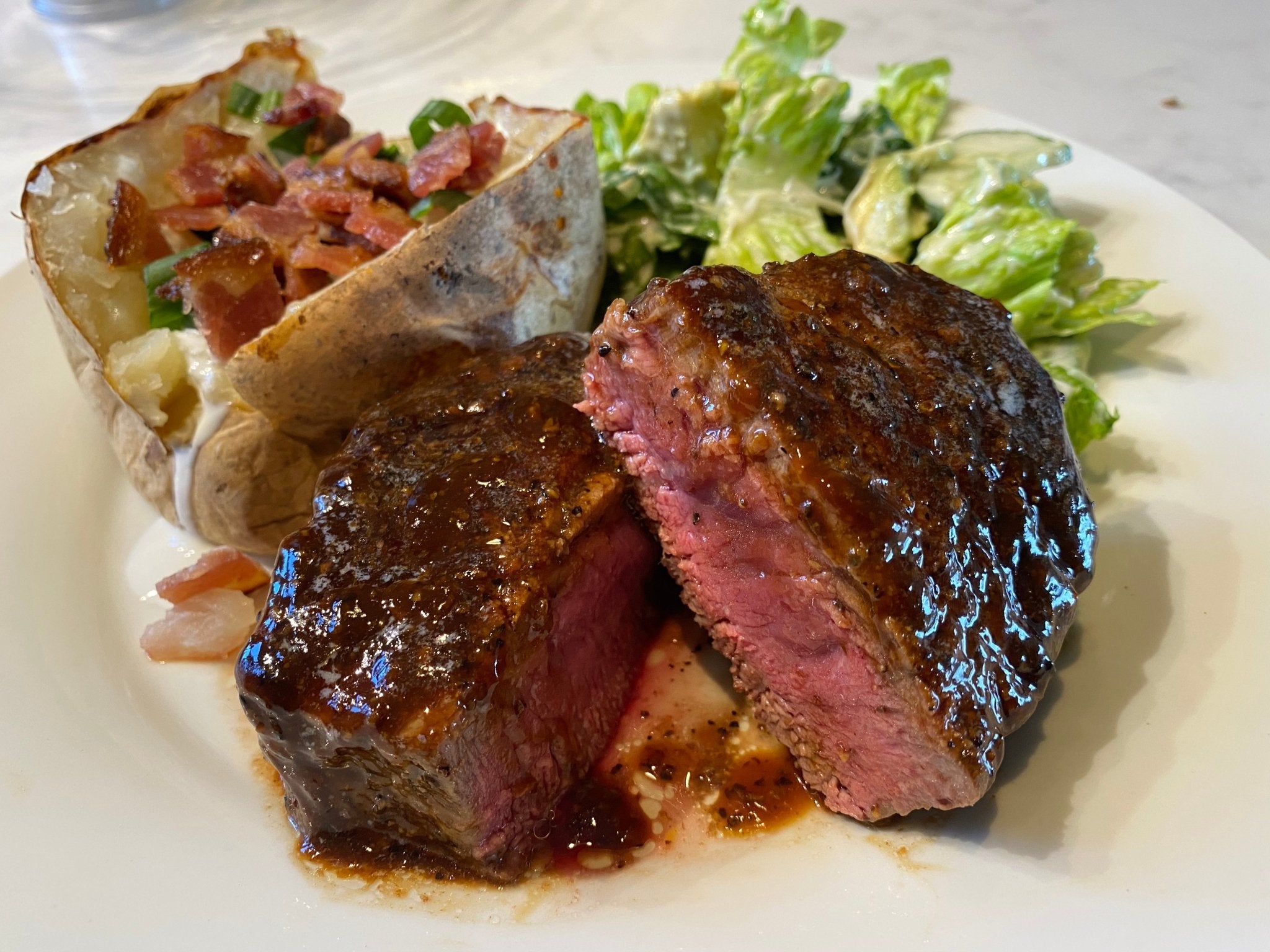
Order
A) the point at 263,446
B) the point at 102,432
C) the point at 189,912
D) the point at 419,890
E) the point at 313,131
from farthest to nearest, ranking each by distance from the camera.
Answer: the point at 313,131, the point at 102,432, the point at 263,446, the point at 419,890, the point at 189,912

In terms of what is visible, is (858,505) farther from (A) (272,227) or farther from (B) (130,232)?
(B) (130,232)

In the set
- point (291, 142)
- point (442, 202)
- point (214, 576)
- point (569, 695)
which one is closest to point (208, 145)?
A: point (291, 142)

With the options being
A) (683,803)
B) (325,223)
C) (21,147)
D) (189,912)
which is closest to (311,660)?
(189,912)

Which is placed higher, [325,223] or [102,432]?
[325,223]

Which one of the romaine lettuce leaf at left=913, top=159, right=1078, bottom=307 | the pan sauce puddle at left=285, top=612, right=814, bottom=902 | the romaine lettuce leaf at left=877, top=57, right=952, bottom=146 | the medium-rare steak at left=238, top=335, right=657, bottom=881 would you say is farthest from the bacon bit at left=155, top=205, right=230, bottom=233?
the romaine lettuce leaf at left=877, top=57, right=952, bottom=146

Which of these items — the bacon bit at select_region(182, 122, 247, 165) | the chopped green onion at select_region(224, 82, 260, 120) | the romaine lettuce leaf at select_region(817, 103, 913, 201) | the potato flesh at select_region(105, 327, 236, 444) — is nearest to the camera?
the potato flesh at select_region(105, 327, 236, 444)

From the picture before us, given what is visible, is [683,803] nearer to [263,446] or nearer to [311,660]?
[311,660]

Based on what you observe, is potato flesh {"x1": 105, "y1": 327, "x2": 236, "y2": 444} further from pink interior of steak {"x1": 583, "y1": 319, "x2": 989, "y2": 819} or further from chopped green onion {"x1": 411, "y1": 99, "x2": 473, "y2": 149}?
pink interior of steak {"x1": 583, "y1": 319, "x2": 989, "y2": 819}
